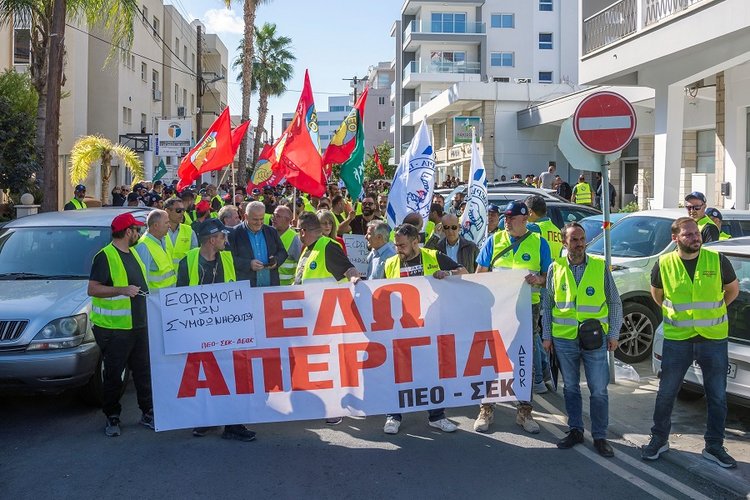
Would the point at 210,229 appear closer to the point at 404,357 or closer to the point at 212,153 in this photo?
the point at 404,357

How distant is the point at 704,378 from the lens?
5.98m

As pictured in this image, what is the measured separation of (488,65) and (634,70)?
36.6 m

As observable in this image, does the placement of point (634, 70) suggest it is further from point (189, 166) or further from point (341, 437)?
point (341, 437)

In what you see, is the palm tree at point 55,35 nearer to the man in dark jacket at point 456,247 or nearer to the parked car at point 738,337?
the man in dark jacket at point 456,247

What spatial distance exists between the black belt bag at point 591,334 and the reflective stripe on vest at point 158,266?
3963 mm

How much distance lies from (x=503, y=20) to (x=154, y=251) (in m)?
49.1

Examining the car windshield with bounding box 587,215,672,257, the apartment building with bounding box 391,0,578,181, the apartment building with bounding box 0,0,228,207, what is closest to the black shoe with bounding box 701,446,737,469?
the car windshield with bounding box 587,215,672,257

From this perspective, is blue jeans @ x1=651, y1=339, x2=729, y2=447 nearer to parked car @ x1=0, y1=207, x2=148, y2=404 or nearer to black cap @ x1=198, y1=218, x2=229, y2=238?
black cap @ x1=198, y1=218, x2=229, y2=238

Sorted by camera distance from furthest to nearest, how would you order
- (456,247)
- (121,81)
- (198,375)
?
(121,81) → (456,247) → (198,375)

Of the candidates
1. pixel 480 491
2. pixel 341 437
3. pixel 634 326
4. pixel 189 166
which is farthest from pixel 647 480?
pixel 189 166

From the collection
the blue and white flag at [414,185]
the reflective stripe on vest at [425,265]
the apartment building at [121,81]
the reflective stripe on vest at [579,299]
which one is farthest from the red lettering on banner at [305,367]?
the apartment building at [121,81]

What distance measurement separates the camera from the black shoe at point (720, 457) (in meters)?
5.80

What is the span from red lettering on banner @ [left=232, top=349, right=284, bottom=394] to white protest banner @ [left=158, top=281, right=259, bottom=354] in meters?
0.09

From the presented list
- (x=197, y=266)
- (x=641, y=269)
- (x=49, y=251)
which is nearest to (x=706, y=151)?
(x=641, y=269)
